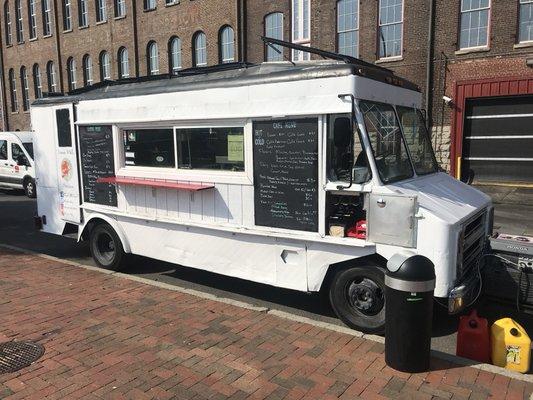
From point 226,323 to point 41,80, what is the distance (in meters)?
34.9

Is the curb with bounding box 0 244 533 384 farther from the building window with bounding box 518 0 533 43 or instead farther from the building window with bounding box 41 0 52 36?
the building window with bounding box 41 0 52 36

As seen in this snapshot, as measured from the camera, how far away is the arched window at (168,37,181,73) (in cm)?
2572

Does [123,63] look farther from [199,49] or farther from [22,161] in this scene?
[22,161]

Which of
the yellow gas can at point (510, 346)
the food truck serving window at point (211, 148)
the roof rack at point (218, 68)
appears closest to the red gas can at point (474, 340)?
the yellow gas can at point (510, 346)

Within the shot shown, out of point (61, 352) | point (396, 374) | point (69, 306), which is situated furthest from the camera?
point (69, 306)

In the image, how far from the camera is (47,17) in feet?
111

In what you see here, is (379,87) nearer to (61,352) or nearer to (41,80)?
(61,352)

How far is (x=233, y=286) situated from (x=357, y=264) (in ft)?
7.54

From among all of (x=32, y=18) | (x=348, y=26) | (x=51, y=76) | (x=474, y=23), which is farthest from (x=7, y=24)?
(x=474, y=23)

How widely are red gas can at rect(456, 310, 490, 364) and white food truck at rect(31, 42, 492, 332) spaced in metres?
0.21

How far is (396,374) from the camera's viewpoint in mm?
4117

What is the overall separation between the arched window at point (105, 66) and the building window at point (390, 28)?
58.6 feet

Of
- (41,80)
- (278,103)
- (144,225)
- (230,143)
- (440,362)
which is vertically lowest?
(440,362)

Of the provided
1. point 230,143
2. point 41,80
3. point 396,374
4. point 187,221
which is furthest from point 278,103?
point 41,80
